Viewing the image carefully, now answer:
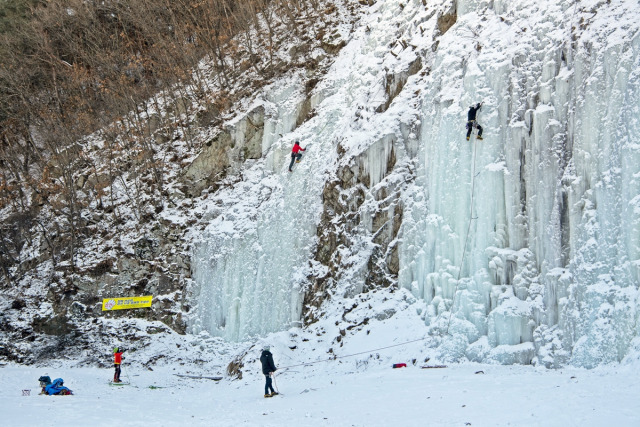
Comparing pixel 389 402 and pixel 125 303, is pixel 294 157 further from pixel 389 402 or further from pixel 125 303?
pixel 389 402

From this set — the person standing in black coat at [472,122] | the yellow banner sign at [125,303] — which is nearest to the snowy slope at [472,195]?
the person standing in black coat at [472,122]

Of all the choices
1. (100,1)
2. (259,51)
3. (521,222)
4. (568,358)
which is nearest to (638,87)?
(521,222)

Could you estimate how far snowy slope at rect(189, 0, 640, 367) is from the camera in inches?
440

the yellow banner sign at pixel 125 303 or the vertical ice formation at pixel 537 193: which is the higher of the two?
the vertical ice formation at pixel 537 193

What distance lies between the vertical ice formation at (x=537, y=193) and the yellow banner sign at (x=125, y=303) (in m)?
8.98

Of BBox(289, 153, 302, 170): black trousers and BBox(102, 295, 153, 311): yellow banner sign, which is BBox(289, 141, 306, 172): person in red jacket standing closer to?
BBox(289, 153, 302, 170): black trousers

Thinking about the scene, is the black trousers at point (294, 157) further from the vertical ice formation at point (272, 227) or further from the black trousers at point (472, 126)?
the black trousers at point (472, 126)

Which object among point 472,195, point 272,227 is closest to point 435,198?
point 472,195

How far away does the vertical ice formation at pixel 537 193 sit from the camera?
1090cm

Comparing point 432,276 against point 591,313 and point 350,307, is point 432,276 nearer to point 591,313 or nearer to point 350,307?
point 350,307

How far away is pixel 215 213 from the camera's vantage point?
2022 cm

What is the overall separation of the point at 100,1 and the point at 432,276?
24.1 metres

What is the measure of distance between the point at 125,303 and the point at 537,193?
1346 centimetres

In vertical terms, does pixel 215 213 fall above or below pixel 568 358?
above
